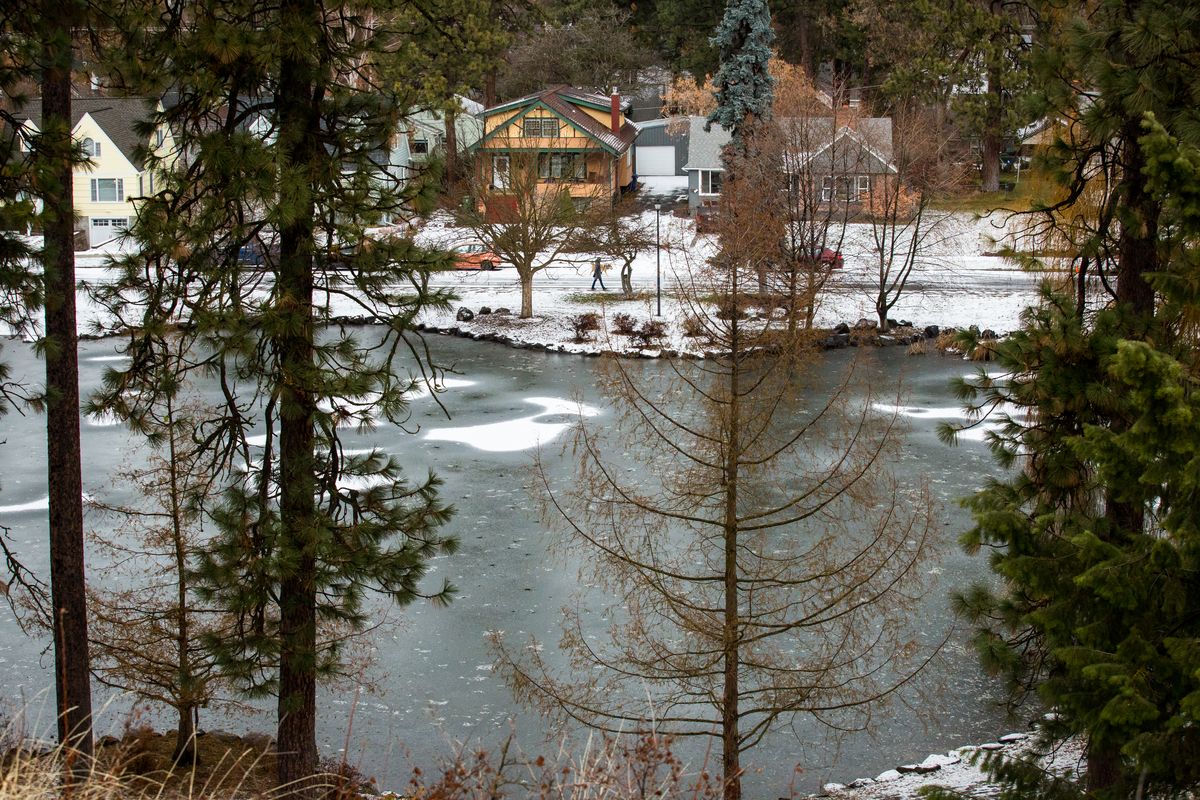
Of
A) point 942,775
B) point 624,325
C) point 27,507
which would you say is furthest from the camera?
point 624,325

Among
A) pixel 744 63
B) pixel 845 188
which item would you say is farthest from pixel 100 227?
pixel 845 188

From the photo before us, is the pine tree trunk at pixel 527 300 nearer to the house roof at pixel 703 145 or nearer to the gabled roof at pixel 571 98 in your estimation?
the gabled roof at pixel 571 98

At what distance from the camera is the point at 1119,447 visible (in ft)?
20.2

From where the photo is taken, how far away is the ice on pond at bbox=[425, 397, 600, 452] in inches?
874

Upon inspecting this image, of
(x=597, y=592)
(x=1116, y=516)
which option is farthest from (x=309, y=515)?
(x=597, y=592)

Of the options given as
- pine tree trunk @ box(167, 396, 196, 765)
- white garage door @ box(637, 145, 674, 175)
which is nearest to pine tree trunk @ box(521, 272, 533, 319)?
pine tree trunk @ box(167, 396, 196, 765)

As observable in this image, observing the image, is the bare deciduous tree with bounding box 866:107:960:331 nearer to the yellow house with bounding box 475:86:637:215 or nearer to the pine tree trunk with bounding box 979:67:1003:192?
the pine tree trunk with bounding box 979:67:1003:192

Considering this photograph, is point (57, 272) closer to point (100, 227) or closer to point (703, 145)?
point (100, 227)

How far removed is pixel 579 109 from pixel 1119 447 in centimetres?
4544

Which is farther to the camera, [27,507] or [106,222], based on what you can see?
[106,222]

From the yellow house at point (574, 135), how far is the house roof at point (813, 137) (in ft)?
10.4

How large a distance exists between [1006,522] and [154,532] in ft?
28.0

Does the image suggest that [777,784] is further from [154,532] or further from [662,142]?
[662,142]

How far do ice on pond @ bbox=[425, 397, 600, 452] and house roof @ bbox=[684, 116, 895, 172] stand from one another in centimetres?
1134
